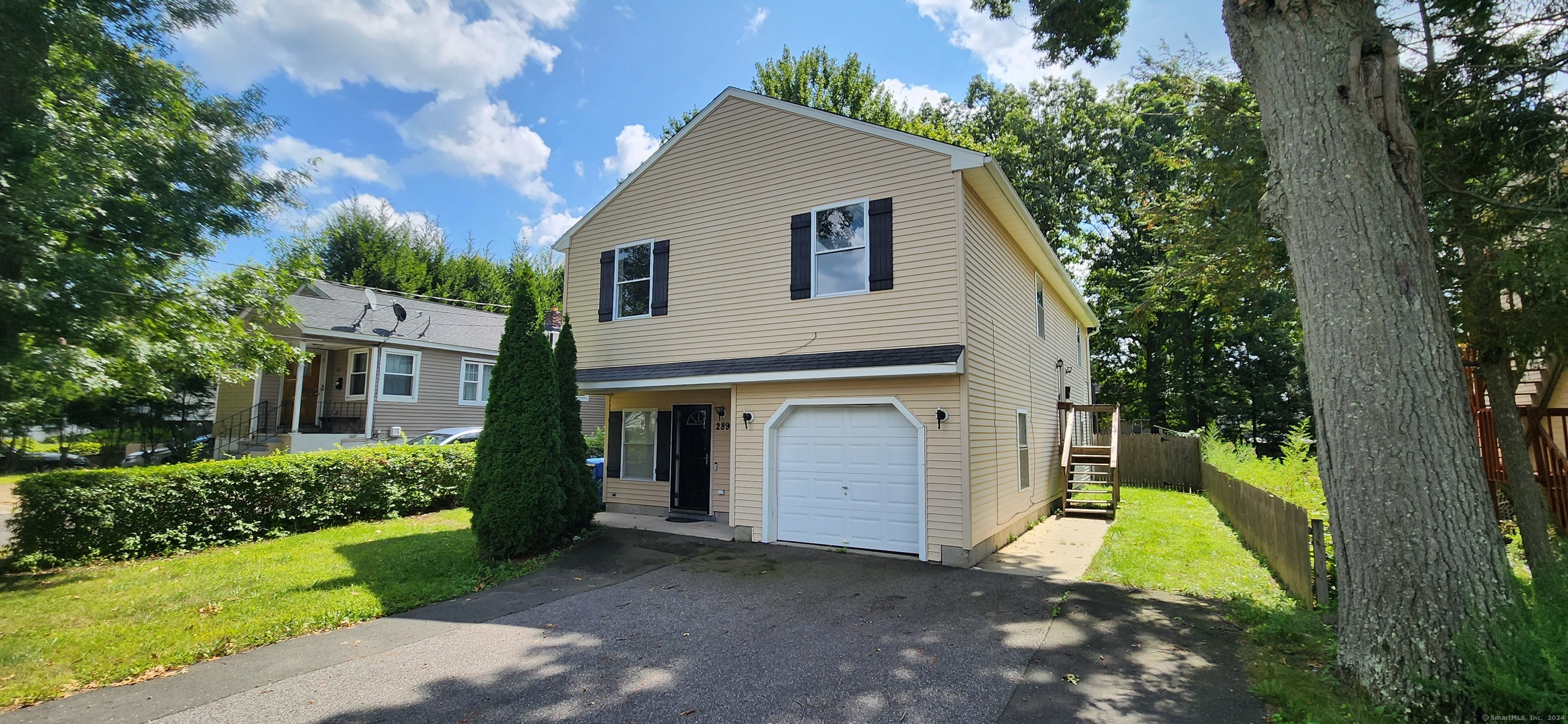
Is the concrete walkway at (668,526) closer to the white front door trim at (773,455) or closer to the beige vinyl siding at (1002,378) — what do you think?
the white front door trim at (773,455)

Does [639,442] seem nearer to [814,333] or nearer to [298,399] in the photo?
[814,333]

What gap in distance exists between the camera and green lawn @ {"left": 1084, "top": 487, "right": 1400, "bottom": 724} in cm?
416

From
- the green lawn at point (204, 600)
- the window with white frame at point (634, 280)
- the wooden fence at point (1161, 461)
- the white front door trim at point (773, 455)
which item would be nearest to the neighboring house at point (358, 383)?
the window with white frame at point (634, 280)

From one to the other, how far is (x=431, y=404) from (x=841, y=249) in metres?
14.4

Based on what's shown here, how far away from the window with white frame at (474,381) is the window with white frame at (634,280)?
9603 millimetres

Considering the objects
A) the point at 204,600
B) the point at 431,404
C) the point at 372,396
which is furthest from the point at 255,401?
the point at 204,600

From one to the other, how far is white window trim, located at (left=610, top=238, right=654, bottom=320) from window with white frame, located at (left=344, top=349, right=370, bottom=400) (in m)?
10.0

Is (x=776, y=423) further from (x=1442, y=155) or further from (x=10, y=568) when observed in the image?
(x=10, y=568)

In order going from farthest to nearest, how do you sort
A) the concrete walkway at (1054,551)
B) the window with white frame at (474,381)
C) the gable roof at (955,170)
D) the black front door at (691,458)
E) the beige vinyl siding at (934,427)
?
1. the window with white frame at (474,381)
2. the black front door at (691,458)
3. the gable roof at (955,170)
4. the beige vinyl siding at (934,427)
5. the concrete walkway at (1054,551)

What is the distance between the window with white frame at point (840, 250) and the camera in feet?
30.9

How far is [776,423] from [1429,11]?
8464mm

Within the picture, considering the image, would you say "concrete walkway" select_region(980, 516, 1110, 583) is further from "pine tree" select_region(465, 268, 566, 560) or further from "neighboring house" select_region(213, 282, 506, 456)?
"neighboring house" select_region(213, 282, 506, 456)

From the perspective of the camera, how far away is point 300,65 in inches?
389

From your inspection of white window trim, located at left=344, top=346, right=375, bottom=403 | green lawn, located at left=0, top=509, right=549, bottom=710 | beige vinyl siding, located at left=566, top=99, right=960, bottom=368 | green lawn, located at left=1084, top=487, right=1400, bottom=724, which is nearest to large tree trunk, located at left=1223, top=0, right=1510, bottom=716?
green lawn, located at left=1084, top=487, right=1400, bottom=724
